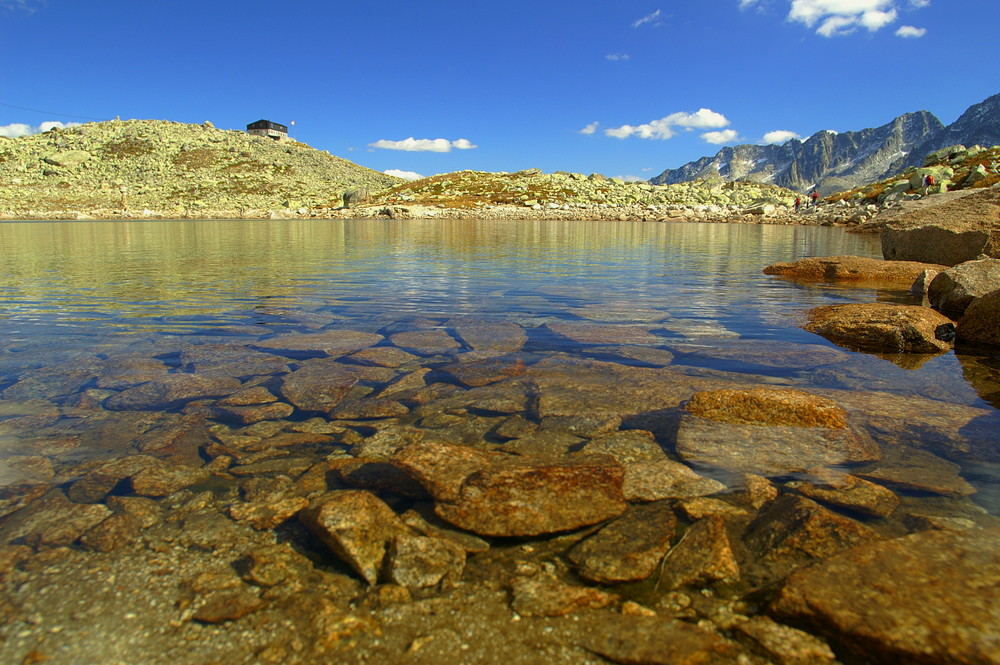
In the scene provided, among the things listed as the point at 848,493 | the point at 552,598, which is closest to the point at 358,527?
the point at 552,598

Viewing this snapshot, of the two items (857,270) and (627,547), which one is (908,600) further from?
(857,270)

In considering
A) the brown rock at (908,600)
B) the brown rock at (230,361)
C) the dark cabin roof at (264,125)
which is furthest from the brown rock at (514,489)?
the dark cabin roof at (264,125)

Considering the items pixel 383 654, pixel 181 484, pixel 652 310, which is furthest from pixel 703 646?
pixel 652 310

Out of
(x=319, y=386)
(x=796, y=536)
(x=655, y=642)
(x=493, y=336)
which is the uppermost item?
(x=493, y=336)

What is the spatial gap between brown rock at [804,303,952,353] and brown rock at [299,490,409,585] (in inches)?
318

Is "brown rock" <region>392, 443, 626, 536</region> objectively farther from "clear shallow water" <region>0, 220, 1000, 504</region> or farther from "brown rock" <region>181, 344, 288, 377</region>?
"brown rock" <region>181, 344, 288, 377</region>

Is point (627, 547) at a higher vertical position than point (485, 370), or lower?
lower

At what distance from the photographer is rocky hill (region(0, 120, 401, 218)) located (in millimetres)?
94938

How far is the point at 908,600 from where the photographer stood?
2658mm

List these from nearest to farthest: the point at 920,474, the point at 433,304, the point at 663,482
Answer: the point at 663,482, the point at 920,474, the point at 433,304

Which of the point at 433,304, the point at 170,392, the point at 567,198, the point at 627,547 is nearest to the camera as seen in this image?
the point at 627,547

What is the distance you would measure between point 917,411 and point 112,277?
20200 millimetres

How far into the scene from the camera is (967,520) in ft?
12.0

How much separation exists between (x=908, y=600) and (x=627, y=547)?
1.43m
